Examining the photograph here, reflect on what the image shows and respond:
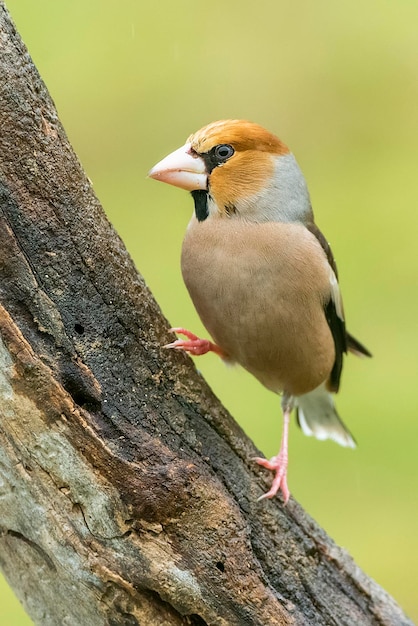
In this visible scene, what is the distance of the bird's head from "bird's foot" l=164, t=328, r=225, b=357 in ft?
1.33

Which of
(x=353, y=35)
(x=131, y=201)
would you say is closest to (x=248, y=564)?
(x=131, y=201)

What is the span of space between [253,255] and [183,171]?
363 mm

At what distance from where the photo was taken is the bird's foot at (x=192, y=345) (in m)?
2.74

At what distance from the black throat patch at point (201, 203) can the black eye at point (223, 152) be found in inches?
4.9

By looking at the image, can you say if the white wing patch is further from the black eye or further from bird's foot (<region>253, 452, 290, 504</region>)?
bird's foot (<region>253, 452, 290, 504</region>)

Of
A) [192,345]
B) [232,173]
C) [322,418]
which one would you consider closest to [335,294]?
[232,173]

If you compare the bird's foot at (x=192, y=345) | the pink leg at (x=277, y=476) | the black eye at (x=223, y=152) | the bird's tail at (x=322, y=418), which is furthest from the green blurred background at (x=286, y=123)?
the black eye at (x=223, y=152)

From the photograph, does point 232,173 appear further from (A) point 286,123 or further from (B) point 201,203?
(A) point 286,123

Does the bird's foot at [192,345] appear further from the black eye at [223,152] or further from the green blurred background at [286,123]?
the green blurred background at [286,123]

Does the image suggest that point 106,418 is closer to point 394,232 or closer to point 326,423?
point 326,423

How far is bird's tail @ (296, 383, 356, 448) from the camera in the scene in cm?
419

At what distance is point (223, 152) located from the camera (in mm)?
3195

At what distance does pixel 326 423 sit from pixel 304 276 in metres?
1.25

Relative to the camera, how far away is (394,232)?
23.6 ft
